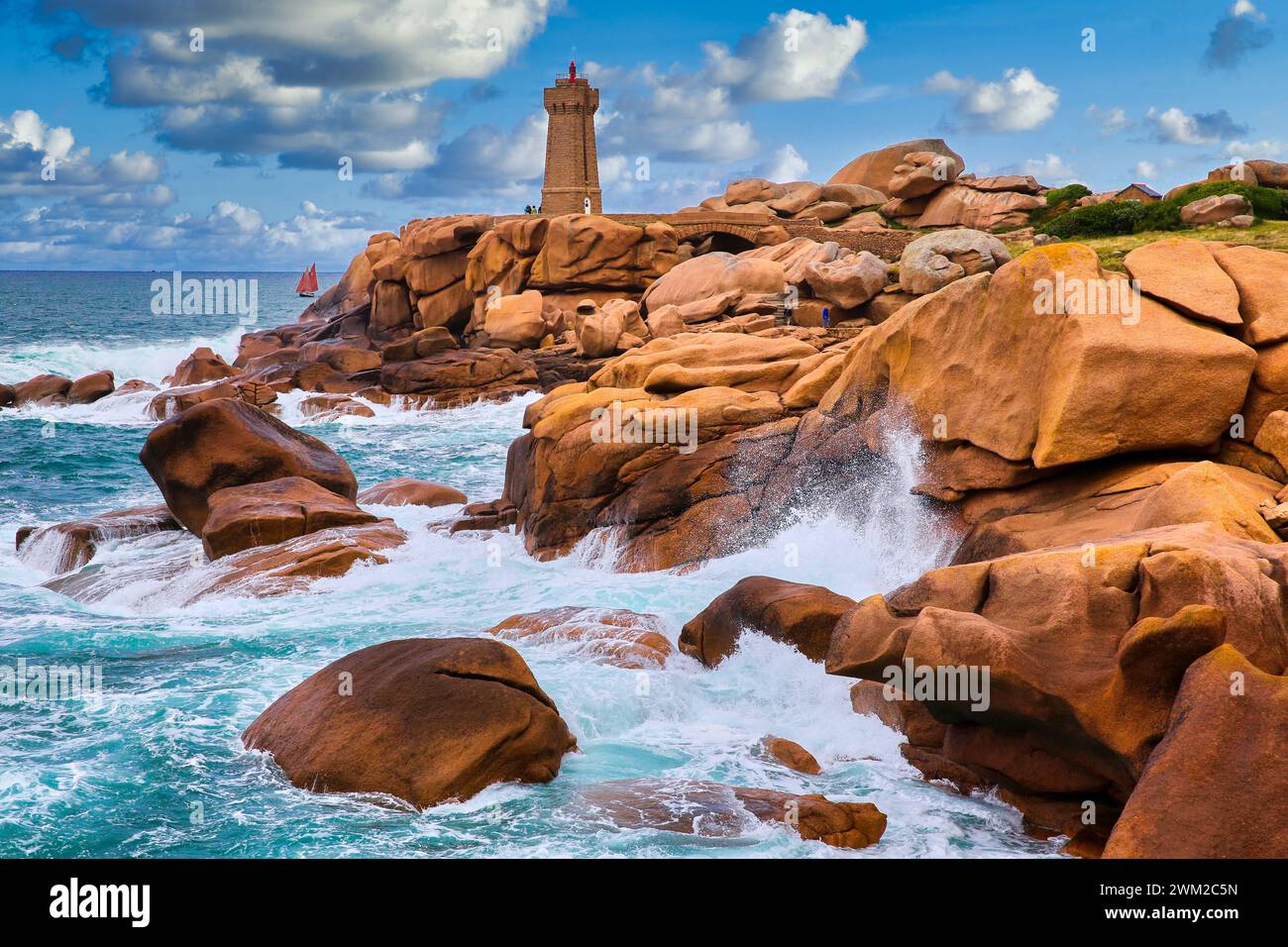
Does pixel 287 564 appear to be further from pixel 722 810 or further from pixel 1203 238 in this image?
pixel 1203 238

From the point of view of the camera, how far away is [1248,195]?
40219 millimetres

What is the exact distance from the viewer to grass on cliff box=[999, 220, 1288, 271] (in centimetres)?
3444

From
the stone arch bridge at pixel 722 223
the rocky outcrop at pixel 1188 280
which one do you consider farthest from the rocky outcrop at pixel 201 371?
the rocky outcrop at pixel 1188 280

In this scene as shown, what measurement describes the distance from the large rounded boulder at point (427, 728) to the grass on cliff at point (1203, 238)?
2654 centimetres

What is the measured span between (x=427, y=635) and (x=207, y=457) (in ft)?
26.2

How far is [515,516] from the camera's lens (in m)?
23.0

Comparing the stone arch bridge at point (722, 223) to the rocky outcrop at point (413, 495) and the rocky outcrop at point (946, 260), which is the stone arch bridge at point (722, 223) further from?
the rocky outcrop at point (413, 495)

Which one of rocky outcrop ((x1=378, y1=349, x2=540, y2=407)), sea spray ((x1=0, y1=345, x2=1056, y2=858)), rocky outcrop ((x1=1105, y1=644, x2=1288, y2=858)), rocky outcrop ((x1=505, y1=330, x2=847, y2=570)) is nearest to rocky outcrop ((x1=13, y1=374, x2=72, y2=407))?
rocky outcrop ((x1=378, y1=349, x2=540, y2=407))

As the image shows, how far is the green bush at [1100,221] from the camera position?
41.6 metres

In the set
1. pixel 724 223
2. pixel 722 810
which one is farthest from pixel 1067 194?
pixel 722 810
